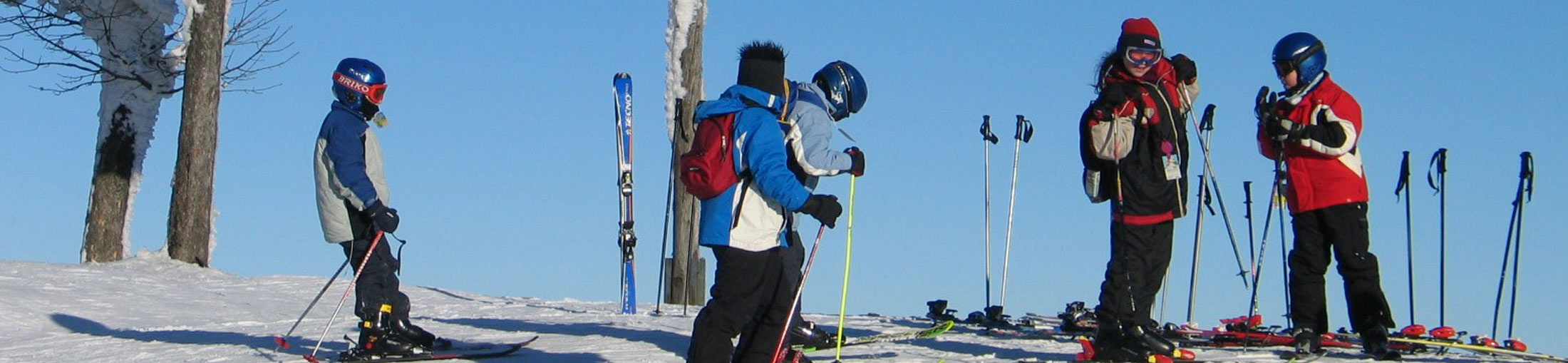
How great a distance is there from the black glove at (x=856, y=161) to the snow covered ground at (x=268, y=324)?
1.02m

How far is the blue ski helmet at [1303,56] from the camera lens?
271 inches

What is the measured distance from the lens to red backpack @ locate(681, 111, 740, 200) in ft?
18.4

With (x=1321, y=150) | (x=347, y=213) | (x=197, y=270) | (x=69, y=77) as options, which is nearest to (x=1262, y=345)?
(x=1321, y=150)

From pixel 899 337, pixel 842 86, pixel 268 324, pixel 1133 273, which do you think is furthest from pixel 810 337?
pixel 268 324

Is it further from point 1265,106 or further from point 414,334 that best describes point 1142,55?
point 414,334

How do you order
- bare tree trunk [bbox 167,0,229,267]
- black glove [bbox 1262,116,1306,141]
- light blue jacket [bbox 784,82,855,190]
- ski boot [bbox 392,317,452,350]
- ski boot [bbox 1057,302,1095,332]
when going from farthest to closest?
bare tree trunk [bbox 167,0,229,267]
ski boot [bbox 1057,302,1095,332]
ski boot [bbox 392,317,452,350]
black glove [bbox 1262,116,1306,141]
light blue jacket [bbox 784,82,855,190]

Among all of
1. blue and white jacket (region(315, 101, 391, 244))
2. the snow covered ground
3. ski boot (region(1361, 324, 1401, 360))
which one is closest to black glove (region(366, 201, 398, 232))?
blue and white jacket (region(315, 101, 391, 244))

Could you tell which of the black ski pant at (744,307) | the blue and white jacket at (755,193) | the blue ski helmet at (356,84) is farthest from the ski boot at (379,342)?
the blue and white jacket at (755,193)

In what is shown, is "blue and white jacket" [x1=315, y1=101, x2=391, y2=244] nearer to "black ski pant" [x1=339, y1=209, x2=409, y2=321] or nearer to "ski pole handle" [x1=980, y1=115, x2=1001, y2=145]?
"black ski pant" [x1=339, y1=209, x2=409, y2=321]

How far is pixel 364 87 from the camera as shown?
7160 mm

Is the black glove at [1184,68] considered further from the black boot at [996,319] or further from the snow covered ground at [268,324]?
→ the black boot at [996,319]

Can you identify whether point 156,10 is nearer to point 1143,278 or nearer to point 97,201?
point 97,201

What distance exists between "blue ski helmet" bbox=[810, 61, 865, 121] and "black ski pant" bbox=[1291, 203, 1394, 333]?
75.5 inches

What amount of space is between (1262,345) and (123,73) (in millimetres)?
11276
